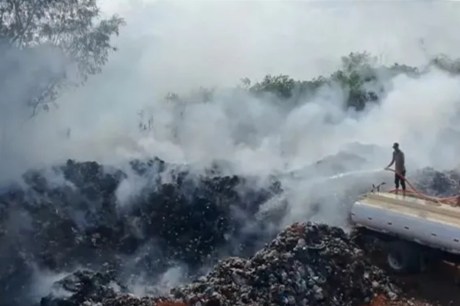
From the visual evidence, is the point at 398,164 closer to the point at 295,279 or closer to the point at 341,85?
the point at 295,279

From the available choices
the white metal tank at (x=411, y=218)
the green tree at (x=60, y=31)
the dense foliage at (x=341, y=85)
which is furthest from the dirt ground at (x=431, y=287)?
the green tree at (x=60, y=31)

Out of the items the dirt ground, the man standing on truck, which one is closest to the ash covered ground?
the dirt ground

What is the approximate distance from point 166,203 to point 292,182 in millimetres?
2532

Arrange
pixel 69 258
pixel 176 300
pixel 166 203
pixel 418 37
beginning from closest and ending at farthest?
pixel 176 300 < pixel 69 258 < pixel 166 203 < pixel 418 37

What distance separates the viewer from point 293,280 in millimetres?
10758

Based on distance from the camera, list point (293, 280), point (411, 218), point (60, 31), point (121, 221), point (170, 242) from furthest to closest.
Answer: point (60, 31) → point (121, 221) → point (170, 242) → point (411, 218) → point (293, 280)

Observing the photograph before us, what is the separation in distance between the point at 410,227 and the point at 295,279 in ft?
6.29

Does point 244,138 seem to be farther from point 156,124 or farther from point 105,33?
point 105,33

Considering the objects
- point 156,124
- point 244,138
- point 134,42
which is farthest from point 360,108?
point 134,42

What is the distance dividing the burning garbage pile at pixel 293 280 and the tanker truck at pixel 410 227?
462 mm

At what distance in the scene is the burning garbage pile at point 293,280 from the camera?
34.6 feet

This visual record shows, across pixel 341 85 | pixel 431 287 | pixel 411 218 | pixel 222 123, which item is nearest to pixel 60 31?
pixel 222 123

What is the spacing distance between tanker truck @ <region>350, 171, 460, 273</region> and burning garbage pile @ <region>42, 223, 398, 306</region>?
462 mm

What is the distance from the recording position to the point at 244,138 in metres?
17.2
